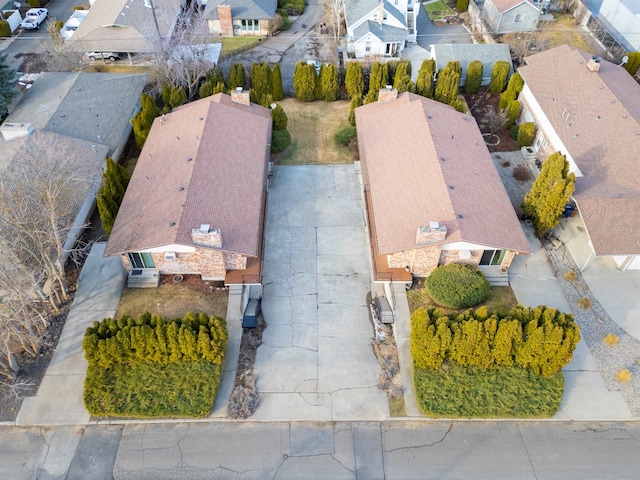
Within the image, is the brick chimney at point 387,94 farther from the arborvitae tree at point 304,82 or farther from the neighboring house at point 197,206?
the neighboring house at point 197,206

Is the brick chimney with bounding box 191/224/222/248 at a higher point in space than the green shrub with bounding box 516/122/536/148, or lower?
higher

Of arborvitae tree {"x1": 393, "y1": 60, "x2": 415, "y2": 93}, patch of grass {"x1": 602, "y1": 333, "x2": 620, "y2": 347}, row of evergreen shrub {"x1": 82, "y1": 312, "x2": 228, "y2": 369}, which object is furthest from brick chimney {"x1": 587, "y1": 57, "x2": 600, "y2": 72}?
row of evergreen shrub {"x1": 82, "y1": 312, "x2": 228, "y2": 369}

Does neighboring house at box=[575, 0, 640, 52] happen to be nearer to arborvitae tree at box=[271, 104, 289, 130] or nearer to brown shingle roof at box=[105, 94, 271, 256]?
arborvitae tree at box=[271, 104, 289, 130]

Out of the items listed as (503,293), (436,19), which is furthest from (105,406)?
(436,19)

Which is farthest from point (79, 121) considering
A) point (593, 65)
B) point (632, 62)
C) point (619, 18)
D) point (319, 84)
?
point (619, 18)

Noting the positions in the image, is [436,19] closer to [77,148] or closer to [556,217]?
[556,217]

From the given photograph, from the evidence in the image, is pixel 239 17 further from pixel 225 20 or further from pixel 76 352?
pixel 76 352
